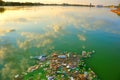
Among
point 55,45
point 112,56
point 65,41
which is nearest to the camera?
point 112,56

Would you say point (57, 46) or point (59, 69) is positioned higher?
point (57, 46)

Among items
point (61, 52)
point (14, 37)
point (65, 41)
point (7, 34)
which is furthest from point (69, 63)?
point (7, 34)

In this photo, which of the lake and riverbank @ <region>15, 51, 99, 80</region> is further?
the lake

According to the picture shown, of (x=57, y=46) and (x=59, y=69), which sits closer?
(x=59, y=69)

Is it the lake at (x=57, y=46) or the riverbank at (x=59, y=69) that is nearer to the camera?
the riverbank at (x=59, y=69)

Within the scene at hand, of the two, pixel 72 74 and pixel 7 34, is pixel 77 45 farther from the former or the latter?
pixel 7 34

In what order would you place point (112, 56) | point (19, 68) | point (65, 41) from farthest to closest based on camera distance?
1. point (65, 41)
2. point (112, 56)
3. point (19, 68)

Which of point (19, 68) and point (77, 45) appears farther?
point (77, 45)
